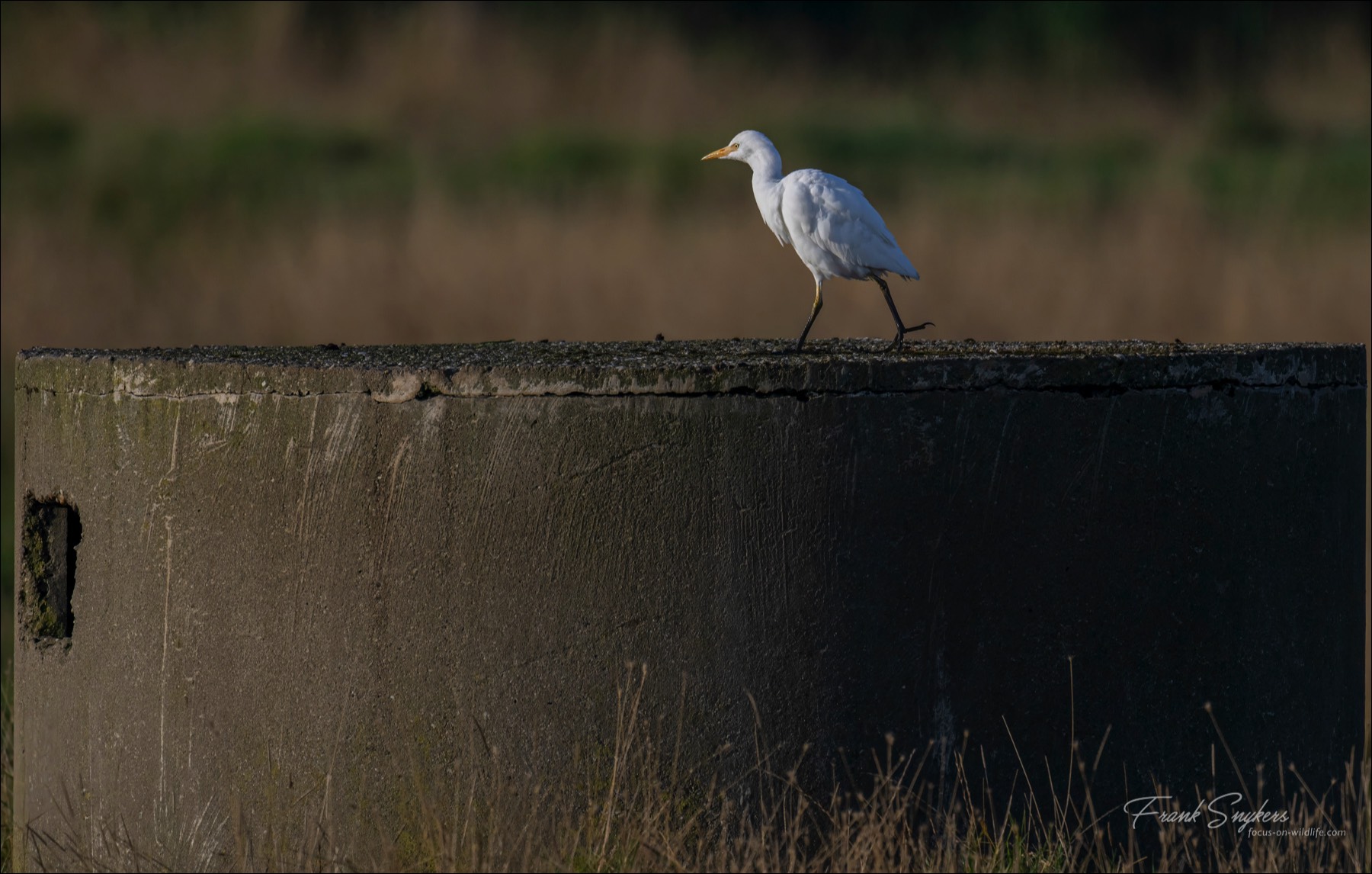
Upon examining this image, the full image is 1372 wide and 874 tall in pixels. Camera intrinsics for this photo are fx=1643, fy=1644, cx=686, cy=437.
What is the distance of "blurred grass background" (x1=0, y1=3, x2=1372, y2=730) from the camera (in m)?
12.4

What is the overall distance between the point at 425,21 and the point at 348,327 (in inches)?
253

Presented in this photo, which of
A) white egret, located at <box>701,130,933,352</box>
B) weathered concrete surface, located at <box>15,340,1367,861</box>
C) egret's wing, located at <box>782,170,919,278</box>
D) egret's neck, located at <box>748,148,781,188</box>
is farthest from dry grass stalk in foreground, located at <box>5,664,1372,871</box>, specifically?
egret's neck, located at <box>748,148,781,188</box>

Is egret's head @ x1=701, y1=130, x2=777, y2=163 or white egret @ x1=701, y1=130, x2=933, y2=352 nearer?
white egret @ x1=701, y1=130, x2=933, y2=352

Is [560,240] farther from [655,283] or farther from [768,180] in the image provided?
[768,180]

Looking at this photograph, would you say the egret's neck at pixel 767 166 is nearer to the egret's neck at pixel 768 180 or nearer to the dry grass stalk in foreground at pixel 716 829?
the egret's neck at pixel 768 180

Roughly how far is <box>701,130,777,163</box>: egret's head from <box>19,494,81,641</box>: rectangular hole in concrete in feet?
5.81

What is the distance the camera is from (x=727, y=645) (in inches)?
127

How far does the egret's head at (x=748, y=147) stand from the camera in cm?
409

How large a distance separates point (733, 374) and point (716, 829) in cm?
90

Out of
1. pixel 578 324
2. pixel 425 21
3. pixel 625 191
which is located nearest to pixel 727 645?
pixel 578 324

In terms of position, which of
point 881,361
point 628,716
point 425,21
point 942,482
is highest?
point 425,21

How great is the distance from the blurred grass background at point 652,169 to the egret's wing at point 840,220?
206 inches

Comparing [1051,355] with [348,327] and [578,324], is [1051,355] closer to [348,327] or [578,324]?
[578,324]

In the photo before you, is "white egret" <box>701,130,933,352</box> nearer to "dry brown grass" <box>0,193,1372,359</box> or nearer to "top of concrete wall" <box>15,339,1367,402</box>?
"top of concrete wall" <box>15,339,1367,402</box>
